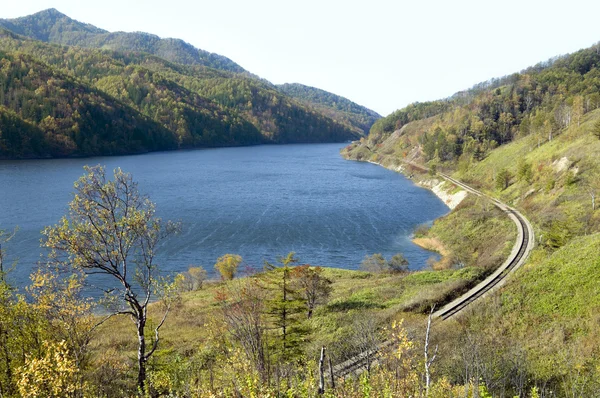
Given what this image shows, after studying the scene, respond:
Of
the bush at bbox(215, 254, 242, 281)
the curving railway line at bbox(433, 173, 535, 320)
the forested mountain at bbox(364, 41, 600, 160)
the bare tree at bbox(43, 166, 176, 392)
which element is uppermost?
the forested mountain at bbox(364, 41, 600, 160)

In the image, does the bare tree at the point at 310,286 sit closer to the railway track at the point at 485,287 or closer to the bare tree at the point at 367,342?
the railway track at the point at 485,287

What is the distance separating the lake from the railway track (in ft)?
55.0

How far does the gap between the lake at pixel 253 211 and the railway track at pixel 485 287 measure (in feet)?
55.0

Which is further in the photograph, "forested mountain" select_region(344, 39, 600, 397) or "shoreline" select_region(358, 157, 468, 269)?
"shoreline" select_region(358, 157, 468, 269)

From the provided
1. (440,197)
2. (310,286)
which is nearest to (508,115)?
(440,197)

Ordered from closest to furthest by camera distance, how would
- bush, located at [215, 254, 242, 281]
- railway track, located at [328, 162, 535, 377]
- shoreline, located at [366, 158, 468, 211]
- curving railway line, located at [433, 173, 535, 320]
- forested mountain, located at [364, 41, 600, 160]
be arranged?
1. railway track, located at [328, 162, 535, 377]
2. curving railway line, located at [433, 173, 535, 320]
3. bush, located at [215, 254, 242, 281]
4. shoreline, located at [366, 158, 468, 211]
5. forested mountain, located at [364, 41, 600, 160]

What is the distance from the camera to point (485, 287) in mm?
42344

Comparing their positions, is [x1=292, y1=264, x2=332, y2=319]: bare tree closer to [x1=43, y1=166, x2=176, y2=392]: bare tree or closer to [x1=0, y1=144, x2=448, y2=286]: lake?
[x1=43, y1=166, x2=176, y2=392]: bare tree

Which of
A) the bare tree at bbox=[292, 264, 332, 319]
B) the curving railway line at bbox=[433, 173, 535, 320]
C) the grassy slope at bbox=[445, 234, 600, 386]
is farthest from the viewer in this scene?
the bare tree at bbox=[292, 264, 332, 319]

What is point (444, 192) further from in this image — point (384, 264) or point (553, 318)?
point (553, 318)

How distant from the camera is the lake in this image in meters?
72.1

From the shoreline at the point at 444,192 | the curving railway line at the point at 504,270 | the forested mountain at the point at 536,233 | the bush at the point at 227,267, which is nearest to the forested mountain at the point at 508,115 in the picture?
the forested mountain at the point at 536,233

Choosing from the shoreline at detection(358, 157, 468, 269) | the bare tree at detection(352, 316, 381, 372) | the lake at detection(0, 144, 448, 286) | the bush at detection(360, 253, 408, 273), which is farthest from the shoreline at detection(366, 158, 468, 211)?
the bare tree at detection(352, 316, 381, 372)

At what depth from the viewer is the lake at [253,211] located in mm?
72125
